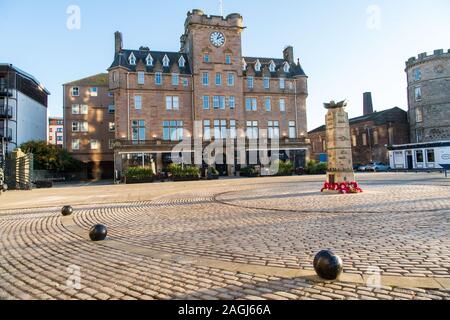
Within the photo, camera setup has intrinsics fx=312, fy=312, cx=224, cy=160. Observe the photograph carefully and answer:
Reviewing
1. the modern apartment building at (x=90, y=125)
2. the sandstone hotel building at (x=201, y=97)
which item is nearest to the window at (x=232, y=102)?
the sandstone hotel building at (x=201, y=97)

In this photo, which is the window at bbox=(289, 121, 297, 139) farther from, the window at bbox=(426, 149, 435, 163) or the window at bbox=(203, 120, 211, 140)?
the window at bbox=(426, 149, 435, 163)

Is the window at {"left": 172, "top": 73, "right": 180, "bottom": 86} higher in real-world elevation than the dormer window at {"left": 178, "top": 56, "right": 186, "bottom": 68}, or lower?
lower

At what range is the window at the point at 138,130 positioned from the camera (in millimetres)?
44312

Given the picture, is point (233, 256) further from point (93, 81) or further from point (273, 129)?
point (93, 81)

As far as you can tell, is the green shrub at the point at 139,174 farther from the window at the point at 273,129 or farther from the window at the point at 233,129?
the window at the point at 273,129

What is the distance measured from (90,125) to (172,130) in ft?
58.4

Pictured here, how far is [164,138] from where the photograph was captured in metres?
45.5

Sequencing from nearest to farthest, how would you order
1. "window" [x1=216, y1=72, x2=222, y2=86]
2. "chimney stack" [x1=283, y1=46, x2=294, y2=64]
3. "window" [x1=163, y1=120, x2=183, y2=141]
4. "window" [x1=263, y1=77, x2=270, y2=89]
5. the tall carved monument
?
the tall carved monument → "window" [x1=163, y1=120, x2=183, y2=141] → "window" [x1=216, y1=72, x2=222, y2=86] → "window" [x1=263, y1=77, x2=270, y2=89] → "chimney stack" [x1=283, y1=46, x2=294, y2=64]

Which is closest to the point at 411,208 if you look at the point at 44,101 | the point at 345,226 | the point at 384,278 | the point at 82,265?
the point at 345,226

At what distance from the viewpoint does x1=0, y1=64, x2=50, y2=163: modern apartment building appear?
4347 cm

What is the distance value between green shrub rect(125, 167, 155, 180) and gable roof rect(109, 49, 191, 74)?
16637mm

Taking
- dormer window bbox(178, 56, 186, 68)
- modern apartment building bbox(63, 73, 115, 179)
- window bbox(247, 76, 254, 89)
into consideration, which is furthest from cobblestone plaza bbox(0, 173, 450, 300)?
modern apartment building bbox(63, 73, 115, 179)

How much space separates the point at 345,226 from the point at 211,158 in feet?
125
